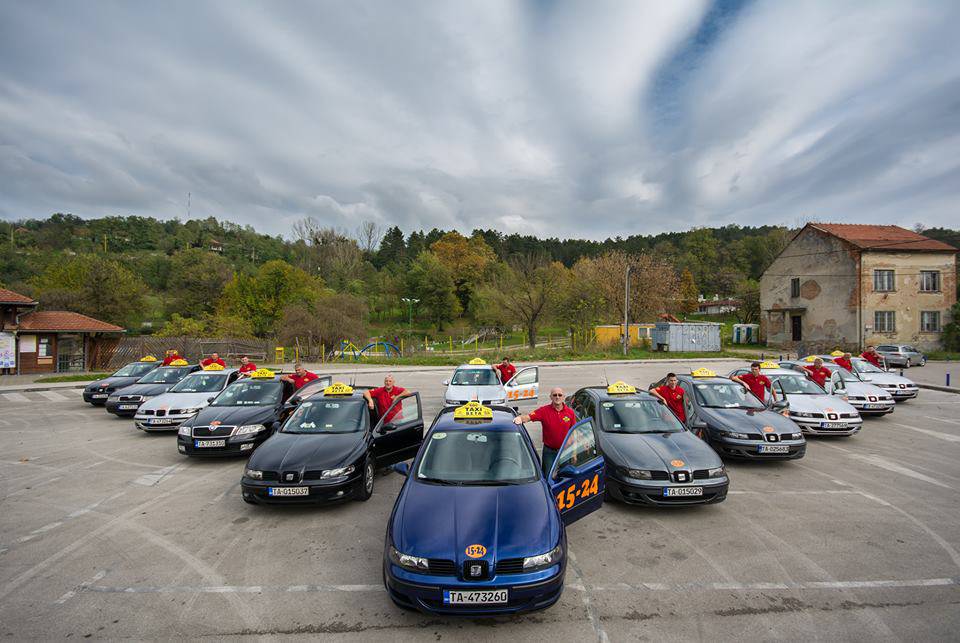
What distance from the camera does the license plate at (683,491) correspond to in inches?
231

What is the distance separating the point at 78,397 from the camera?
1828cm

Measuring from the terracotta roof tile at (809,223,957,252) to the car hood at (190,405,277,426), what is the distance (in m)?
42.3

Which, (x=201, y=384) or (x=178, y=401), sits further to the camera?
(x=201, y=384)

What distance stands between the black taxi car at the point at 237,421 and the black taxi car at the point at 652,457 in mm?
5998

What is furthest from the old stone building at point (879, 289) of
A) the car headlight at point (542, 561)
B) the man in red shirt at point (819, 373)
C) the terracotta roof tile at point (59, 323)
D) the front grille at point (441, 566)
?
the terracotta roof tile at point (59, 323)

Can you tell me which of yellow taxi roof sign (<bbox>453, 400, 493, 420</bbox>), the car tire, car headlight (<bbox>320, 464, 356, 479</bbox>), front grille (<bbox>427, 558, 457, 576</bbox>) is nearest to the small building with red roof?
the car tire

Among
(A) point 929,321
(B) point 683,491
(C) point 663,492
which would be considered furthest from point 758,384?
(A) point 929,321

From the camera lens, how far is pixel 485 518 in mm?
4086

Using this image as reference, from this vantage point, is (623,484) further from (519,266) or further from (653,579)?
(519,266)

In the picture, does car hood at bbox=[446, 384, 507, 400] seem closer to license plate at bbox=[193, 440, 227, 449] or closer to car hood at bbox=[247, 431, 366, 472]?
car hood at bbox=[247, 431, 366, 472]

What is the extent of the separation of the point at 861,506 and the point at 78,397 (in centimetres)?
2376

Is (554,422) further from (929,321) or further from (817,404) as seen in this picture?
(929,321)

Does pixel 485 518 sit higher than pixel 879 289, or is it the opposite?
pixel 879 289

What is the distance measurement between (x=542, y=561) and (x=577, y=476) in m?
1.31
